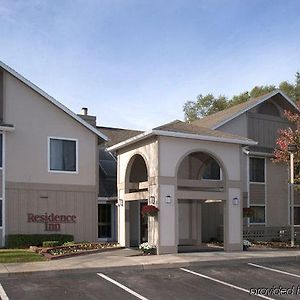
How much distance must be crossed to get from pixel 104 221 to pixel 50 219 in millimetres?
4905

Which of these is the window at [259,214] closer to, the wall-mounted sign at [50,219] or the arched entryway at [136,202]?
the arched entryway at [136,202]

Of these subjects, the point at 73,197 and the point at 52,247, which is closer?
the point at 52,247

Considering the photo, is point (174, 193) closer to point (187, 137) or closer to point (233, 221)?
point (187, 137)

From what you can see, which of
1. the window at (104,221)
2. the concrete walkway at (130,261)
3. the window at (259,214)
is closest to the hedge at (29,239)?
the concrete walkway at (130,261)

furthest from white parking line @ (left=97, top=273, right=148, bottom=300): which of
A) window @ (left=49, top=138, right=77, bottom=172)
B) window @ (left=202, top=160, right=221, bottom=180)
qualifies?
window @ (left=202, top=160, right=221, bottom=180)

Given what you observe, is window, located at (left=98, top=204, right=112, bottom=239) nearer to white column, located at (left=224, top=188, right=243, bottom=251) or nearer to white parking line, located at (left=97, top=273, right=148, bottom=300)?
white column, located at (left=224, top=188, right=243, bottom=251)

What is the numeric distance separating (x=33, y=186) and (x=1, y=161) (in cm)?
180

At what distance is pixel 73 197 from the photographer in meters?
23.0

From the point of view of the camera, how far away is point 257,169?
27719mm

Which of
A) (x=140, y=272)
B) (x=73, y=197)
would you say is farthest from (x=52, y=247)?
(x=140, y=272)

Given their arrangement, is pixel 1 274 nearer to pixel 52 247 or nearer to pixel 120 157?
pixel 52 247

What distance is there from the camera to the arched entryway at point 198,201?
63.3 feet

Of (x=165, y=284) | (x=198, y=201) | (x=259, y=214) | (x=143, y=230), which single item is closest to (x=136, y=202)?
(x=143, y=230)

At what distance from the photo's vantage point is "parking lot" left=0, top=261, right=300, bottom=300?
10719mm
